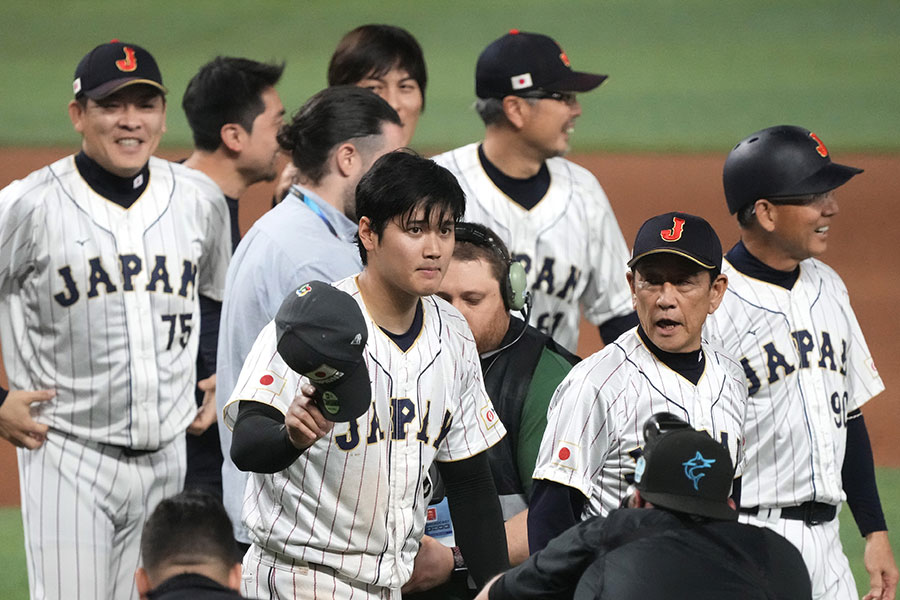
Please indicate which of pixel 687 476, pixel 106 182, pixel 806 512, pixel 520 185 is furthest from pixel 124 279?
pixel 687 476

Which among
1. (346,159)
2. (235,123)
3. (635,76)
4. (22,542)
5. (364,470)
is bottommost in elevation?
(22,542)

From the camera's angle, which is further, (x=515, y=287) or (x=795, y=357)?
(x=795, y=357)

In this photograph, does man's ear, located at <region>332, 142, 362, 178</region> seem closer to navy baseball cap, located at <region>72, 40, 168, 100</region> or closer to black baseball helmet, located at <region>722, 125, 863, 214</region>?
navy baseball cap, located at <region>72, 40, 168, 100</region>

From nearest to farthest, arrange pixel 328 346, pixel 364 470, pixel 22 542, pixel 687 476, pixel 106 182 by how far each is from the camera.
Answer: pixel 687 476
pixel 328 346
pixel 364 470
pixel 106 182
pixel 22 542

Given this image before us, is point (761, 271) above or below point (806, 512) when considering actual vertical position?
above

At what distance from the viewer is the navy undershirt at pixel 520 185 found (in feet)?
15.8

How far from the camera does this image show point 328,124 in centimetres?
366

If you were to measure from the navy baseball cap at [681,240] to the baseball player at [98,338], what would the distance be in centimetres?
179

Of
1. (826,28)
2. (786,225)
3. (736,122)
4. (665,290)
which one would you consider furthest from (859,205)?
(665,290)

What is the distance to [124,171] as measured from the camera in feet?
14.3

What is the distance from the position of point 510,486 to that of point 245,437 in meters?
1.09

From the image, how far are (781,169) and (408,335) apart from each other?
149 cm

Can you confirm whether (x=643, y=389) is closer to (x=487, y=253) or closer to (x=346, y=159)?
→ (x=487, y=253)

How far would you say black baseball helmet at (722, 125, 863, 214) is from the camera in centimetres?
388
